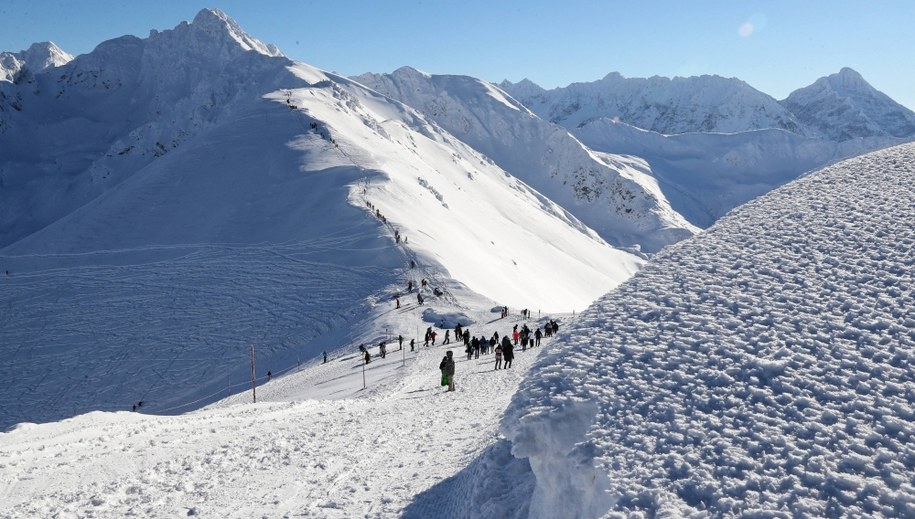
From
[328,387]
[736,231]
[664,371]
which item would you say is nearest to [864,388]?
[664,371]

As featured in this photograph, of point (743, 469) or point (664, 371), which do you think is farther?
point (664, 371)

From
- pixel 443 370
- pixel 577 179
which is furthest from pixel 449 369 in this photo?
pixel 577 179

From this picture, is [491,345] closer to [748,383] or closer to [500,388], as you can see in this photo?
[500,388]

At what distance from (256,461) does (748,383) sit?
7.72m

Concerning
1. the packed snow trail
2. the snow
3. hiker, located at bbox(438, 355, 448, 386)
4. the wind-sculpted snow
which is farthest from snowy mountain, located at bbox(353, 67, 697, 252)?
the wind-sculpted snow

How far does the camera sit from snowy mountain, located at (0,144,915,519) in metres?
4.97

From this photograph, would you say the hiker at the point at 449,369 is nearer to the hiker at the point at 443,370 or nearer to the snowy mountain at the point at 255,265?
the hiker at the point at 443,370

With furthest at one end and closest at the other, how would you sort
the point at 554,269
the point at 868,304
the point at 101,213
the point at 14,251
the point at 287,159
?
the point at 554,269, the point at 287,159, the point at 101,213, the point at 14,251, the point at 868,304

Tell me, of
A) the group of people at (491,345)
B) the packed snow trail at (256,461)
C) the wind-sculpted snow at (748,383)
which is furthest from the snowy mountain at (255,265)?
the wind-sculpted snow at (748,383)

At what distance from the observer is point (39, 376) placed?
118 ft

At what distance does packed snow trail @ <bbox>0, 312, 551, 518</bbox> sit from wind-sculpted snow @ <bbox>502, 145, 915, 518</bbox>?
4.12 feet

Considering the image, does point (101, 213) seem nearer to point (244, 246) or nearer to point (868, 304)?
point (244, 246)

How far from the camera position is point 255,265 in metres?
46.8

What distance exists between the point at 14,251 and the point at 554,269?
54209 mm
